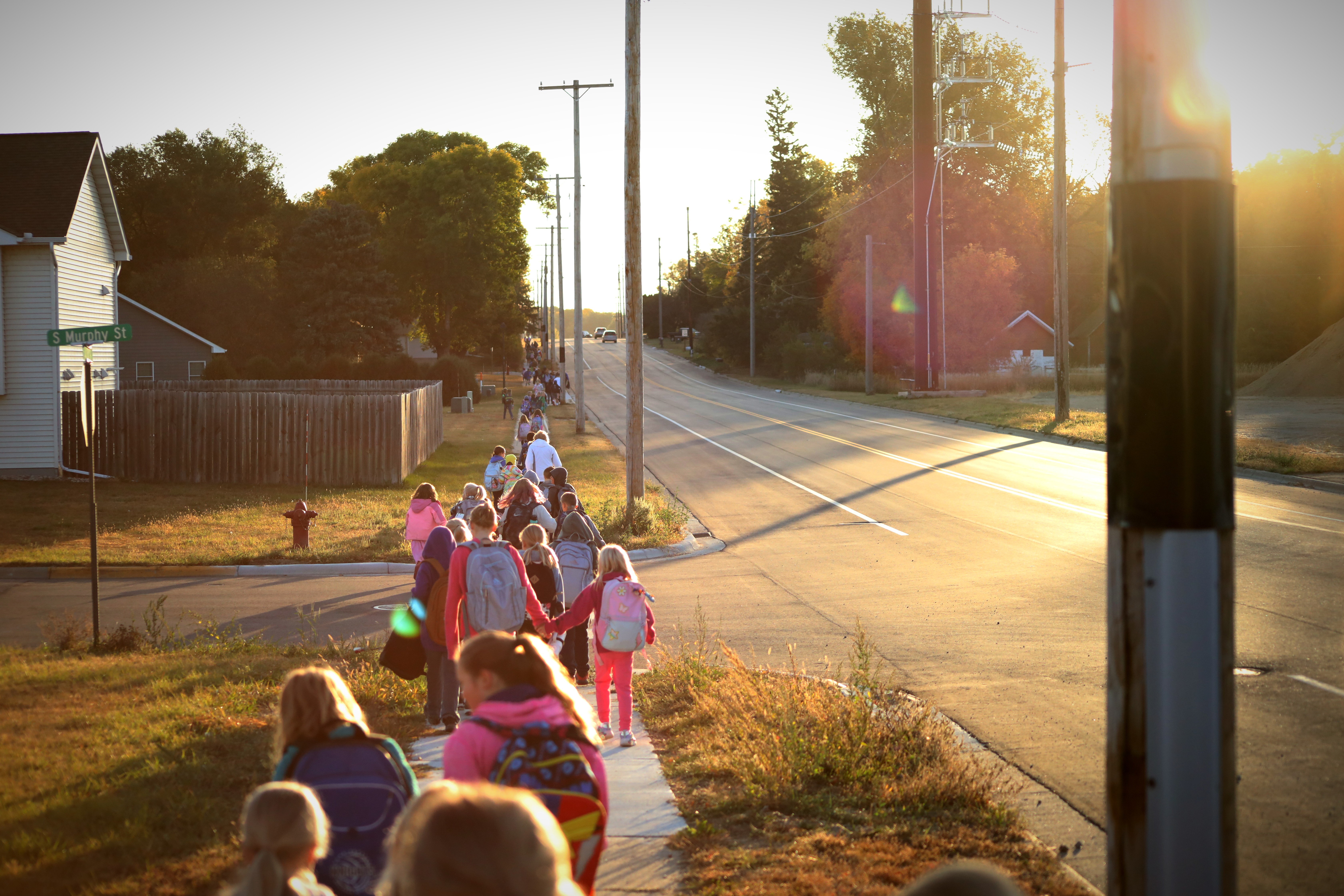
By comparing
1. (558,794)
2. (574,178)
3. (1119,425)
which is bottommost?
(558,794)

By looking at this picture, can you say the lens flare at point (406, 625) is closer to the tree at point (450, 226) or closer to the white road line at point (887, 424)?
Answer: the white road line at point (887, 424)

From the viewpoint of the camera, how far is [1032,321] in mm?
77562

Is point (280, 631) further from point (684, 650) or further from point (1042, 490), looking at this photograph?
point (1042, 490)

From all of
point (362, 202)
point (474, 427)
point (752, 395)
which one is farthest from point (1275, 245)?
point (362, 202)

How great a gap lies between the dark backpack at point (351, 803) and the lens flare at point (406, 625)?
459cm

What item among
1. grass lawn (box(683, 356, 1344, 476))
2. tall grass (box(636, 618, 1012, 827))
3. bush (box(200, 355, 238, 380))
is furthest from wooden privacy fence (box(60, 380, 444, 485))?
bush (box(200, 355, 238, 380))

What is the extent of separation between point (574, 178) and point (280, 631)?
3375 centimetres

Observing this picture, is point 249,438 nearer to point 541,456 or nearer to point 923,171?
point 541,456

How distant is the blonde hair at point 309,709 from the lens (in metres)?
3.71

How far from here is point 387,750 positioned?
378cm

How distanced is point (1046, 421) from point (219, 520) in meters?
26.2

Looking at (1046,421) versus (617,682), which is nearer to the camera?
(617,682)

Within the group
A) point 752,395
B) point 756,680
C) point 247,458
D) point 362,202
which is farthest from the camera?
point 362,202

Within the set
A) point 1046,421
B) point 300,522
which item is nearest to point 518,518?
point 300,522
